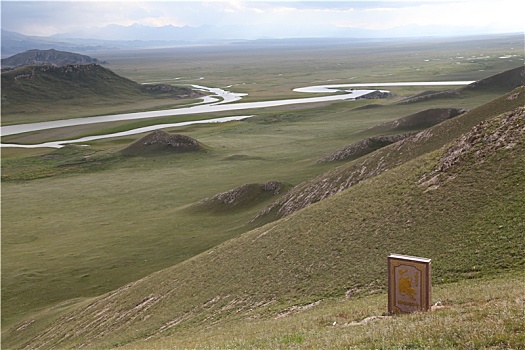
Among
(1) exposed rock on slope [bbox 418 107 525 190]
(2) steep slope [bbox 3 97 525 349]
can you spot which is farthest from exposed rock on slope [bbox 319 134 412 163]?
(1) exposed rock on slope [bbox 418 107 525 190]

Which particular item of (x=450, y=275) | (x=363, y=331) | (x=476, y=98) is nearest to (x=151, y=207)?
(x=450, y=275)

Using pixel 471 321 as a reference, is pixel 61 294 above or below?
below

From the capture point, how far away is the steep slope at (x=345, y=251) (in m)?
25.1

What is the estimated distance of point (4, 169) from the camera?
340ft

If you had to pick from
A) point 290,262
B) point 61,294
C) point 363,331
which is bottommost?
point 61,294

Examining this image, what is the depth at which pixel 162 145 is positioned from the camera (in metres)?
109

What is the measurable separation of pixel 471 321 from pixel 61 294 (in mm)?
37052

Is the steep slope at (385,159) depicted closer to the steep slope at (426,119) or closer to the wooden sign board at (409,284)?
the wooden sign board at (409,284)

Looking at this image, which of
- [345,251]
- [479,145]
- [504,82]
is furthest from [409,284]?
[504,82]

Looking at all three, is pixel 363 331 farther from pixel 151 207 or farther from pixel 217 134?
pixel 217 134

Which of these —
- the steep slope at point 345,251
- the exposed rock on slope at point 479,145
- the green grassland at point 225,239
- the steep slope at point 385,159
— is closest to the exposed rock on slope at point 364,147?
the green grassland at point 225,239

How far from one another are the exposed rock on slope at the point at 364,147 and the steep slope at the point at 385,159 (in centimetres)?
1974

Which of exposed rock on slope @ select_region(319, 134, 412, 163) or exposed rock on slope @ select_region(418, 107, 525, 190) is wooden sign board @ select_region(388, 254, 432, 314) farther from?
exposed rock on slope @ select_region(319, 134, 412, 163)

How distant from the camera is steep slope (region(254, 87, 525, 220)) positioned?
49250 millimetres
